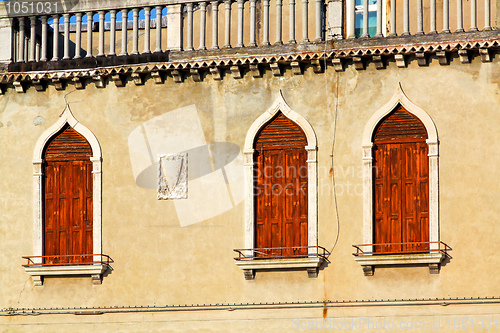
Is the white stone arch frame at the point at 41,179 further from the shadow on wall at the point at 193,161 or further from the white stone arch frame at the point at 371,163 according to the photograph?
the white stone arch frame at the point at 371,163

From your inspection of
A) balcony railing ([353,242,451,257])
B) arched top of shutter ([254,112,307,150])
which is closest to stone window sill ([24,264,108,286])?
arched top of shutter ([254,112,307,150])

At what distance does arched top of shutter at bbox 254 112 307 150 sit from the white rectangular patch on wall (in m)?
1.46

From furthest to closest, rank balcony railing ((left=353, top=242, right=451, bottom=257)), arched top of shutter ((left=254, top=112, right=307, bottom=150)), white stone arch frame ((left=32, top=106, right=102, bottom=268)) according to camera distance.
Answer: white stone arch frame ((left=32, top=106, right=102, bottom=268)) → arched top of shutter ((left=254, top=112, right=307, bottom=150)) → balcony railing ((left=353, top=242, right=451, bottom=257))

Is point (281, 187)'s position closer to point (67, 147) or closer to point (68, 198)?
point (68, 198)

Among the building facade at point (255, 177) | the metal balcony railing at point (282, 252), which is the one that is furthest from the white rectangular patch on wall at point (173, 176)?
the metal balcony railing at point (282, 252)

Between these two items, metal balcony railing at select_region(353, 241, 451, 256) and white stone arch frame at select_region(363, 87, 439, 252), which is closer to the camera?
metal balcony railing at select_region(353, 241, 451, 256)

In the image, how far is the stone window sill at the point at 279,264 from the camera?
18125 mm

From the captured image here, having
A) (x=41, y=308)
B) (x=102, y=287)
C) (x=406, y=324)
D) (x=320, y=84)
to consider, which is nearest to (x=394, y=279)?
(x=406, y=324)

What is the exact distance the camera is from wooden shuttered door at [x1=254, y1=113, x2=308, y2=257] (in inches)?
731

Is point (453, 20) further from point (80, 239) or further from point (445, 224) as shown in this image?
point (80, 239)

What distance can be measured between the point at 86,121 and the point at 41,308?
365 cm

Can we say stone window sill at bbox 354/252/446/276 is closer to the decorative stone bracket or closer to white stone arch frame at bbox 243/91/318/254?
white stone arch frame at bbox 243/91/318/254

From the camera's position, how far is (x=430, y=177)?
17969 millimetres

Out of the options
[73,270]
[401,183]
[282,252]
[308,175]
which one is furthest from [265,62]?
[73,270]
